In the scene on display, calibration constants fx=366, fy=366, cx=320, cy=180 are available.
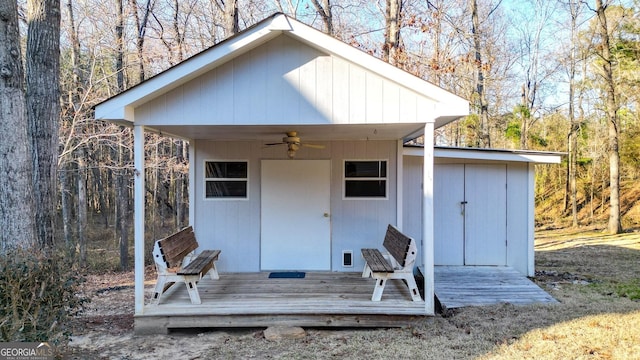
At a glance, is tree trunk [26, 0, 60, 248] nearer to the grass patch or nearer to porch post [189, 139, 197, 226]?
porch post [189, 139, 197, 226]

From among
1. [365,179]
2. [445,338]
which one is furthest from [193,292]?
[365,179]

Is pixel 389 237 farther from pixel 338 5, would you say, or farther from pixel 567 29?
pixel 567 29

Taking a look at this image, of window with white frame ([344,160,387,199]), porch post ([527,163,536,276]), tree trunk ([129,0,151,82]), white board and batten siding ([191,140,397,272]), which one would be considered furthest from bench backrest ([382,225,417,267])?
tree trunk ([129,0,151,82])

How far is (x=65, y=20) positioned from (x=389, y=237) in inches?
415

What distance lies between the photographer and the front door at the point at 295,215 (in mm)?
6086

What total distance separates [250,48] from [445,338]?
156 inches

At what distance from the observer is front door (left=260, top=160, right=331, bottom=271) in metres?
6.09

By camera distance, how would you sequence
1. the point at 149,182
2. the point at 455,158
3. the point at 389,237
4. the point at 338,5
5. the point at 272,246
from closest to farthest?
1. the point at 389,237
2. the point at 272,246
3. the point at 455,158
4. the point at 338,5
5. the point at 149,182

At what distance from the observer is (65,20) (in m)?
10.0

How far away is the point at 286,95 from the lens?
4312mm

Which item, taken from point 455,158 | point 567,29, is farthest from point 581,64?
Result: point 455,158

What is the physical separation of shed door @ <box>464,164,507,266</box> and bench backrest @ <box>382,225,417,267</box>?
7.11 ft

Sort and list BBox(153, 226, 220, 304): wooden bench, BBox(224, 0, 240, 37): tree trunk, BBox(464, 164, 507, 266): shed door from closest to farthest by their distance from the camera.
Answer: BBox(153, 226, 220, 304): wooden bench, BBox(464, 164, 507, 266): shed door, BBox(224, 0, 240, 37): tree trunk

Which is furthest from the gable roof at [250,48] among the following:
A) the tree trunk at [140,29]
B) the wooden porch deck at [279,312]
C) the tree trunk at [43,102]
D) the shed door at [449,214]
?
the tree trunk at [140,29]
